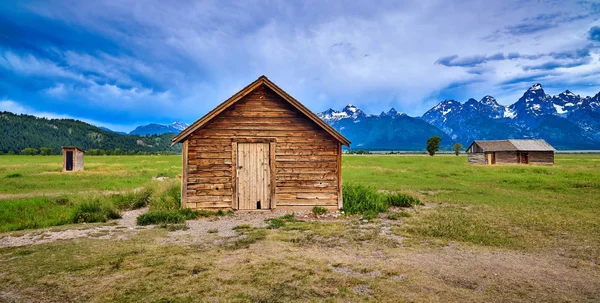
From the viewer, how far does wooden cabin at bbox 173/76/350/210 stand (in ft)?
46.5

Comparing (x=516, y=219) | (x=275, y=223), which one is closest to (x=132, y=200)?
(x=275, y=223)

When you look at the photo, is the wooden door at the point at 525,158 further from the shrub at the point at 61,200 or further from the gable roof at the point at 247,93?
the shrub at the point at 61,200

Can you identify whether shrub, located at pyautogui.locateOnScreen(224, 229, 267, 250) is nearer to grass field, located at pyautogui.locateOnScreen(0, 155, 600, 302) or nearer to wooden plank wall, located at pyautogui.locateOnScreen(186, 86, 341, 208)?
grass field, located at pyautogui.locateOnScreen(0, 155, 600, 302)

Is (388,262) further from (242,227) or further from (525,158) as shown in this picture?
(525,158)

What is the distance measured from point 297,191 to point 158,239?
6388 millimetres

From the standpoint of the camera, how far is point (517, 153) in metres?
55.9

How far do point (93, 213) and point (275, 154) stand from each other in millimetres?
7537

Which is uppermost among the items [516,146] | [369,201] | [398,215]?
[516,146]

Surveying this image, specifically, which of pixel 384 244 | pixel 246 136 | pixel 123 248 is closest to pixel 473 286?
pixel 384 244

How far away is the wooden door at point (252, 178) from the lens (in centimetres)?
1437

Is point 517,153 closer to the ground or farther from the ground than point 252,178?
farther from the ground

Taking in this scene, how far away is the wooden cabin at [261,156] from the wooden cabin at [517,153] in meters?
52.3

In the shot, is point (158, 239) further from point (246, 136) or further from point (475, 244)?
point (475, 244)

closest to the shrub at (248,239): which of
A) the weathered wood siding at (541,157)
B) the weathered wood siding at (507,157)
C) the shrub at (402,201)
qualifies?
the shrub at (402,201)
